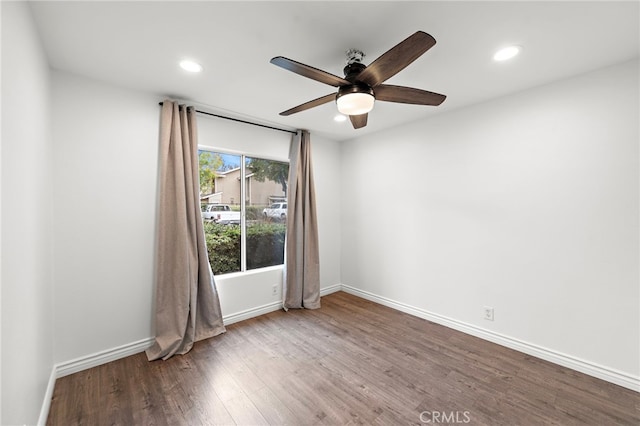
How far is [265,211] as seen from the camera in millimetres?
3648

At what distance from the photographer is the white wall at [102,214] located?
7.15 feet

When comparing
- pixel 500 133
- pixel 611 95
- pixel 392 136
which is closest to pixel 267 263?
pixel 392 136

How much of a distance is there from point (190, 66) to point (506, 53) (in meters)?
2.33

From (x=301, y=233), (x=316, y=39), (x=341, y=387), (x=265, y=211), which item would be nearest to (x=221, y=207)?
(x=265, y=211)

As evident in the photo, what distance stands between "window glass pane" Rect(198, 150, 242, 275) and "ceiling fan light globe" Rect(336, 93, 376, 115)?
1893 millimetres

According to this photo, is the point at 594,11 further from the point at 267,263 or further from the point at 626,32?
the point at 267,263

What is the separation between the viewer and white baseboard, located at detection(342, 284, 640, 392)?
2.06 metres

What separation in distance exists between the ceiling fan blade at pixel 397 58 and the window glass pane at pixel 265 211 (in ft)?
7.04

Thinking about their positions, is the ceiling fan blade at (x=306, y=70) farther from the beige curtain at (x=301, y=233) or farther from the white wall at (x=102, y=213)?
the beige curtain at (x=301, y=233)

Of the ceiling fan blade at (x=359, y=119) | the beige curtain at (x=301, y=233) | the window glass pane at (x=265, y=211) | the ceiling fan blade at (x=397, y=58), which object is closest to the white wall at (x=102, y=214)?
the window glass pane at (x=265, y=211)

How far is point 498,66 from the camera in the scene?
2098mm

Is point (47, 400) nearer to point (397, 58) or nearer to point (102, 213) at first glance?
point (102, 213)

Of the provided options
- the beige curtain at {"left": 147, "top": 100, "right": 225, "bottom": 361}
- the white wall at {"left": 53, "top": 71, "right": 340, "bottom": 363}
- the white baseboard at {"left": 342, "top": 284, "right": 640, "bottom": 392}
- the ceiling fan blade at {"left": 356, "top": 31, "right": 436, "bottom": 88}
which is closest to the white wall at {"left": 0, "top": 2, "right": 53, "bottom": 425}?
the white wall at {"left": 53, "top": 71, "right": 340, "bottom": 363}

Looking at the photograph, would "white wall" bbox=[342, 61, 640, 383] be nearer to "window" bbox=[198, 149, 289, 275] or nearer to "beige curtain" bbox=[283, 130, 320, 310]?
"beige curtain" bbox=[283, 130, 320, 310]
